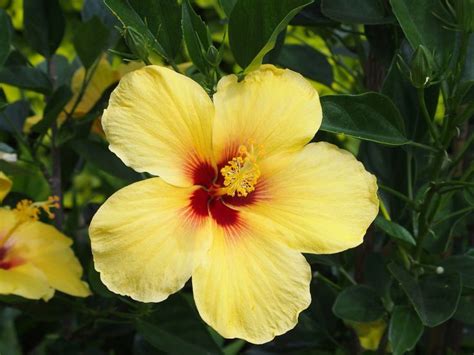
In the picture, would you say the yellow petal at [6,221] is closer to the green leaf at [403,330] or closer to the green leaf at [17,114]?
the green leaf at [17,114]

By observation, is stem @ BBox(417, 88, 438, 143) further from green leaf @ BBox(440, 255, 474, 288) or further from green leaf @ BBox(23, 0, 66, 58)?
green leaf @ BBox(23, 0, 66, 58)

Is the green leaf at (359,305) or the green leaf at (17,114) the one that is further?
the green leaf at (17,114)

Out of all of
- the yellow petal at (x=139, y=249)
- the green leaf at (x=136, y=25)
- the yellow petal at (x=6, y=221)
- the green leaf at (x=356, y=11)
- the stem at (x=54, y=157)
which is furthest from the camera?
the stem at (x=54, y=157)

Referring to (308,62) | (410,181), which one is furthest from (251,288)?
(308,62)

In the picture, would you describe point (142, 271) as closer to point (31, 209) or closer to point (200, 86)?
point (200, 86)

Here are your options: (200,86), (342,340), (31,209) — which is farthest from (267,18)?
(342,340)

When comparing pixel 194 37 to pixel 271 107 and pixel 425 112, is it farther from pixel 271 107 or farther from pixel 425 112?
pixel 425 112

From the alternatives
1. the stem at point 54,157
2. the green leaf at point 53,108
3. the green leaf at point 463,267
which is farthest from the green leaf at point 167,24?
the green leaf at point 463,267
